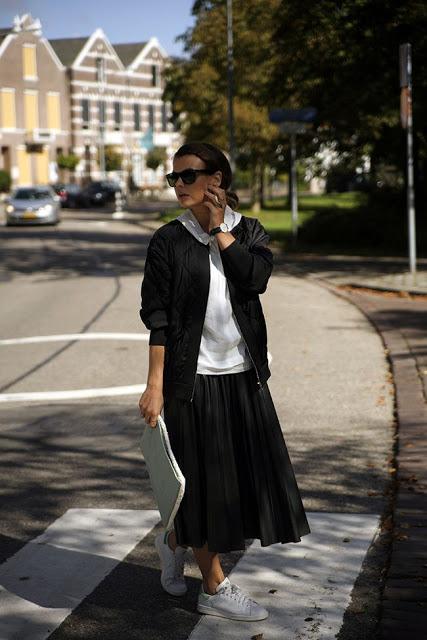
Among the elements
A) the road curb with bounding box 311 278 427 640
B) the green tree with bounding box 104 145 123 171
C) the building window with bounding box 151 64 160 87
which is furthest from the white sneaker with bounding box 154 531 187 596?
the building window with bounding box 151 64 160 87

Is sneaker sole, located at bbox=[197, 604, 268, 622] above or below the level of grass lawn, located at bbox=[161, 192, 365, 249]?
below

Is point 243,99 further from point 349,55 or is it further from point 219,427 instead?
point 219,427

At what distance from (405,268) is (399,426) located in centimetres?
1263

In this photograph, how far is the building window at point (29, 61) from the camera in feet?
272

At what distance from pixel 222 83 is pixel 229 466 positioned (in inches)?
1608

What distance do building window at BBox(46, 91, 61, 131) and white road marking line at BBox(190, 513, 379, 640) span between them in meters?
83.6

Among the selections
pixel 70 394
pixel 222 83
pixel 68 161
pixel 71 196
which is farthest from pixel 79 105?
pixel 70 394

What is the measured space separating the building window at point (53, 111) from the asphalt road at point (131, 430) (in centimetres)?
7242

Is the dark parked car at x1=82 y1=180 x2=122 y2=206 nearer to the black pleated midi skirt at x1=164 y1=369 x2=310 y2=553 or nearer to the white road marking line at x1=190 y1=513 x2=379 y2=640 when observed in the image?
the white road marking line at x1=190 y1=513 x2=379 y2=640

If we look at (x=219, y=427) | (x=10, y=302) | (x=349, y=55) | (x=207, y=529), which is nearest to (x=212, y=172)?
(x=219, y=427)

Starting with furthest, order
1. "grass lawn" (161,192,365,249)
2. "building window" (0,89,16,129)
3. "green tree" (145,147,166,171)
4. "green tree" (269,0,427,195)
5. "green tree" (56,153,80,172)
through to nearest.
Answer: "green tree" (145,147,166,171) → "green tree" (56,153,80,172) → "building window" (0,89,16,129) → "grass lawn" (161,192,365,249) → "green tree" (269,0,427,195)

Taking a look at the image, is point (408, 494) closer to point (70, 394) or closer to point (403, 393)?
point (403, 393)

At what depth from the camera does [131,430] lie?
780cm

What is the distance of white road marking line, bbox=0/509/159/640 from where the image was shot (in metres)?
4.33
